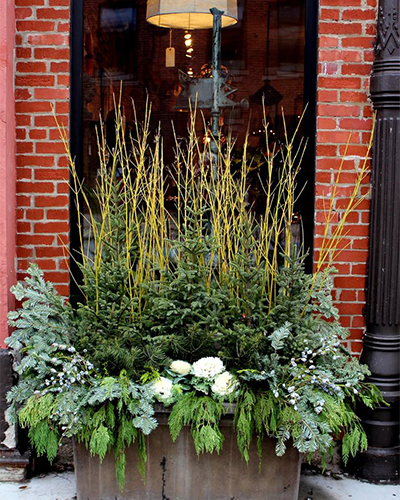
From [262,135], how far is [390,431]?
1.93 m

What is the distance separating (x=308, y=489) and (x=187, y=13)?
293 cm

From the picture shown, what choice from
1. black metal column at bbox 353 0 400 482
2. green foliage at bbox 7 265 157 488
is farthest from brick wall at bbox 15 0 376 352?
green foliage at bbox 7 265 157 488

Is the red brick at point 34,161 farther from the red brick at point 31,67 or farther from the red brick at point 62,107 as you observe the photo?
the red brick at point 31,67

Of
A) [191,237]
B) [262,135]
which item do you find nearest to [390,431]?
[191,237]

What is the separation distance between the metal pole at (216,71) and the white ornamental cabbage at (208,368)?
1.41 meters

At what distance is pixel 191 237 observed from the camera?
385 centimetres

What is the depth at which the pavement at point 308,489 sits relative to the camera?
3.87 metres

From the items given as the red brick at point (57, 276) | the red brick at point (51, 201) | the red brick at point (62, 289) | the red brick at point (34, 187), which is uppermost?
the red brick at point (34, 187)

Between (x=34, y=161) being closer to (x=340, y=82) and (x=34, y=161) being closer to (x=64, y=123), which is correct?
(x=64, y=123)

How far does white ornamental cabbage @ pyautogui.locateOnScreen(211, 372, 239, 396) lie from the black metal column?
3.35 feet

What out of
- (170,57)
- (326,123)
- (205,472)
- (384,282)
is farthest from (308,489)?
(170,57)

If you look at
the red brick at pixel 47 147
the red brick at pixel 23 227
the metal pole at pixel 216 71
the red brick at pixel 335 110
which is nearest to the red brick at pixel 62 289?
the red brick at pixel 23 227

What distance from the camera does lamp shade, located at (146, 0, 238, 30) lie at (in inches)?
174

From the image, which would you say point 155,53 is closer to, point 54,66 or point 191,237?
point 54,66
